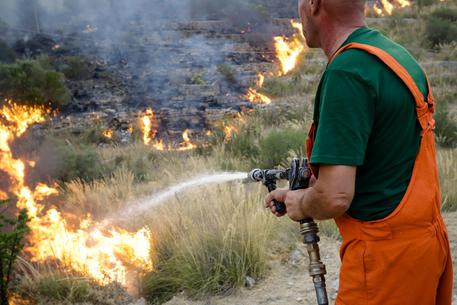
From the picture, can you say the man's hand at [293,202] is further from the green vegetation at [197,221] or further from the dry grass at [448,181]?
the dry grass at [448,181]

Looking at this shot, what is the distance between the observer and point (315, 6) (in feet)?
5.57

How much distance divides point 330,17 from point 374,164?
1.71ft

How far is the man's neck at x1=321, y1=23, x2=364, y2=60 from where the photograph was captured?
1713 mm

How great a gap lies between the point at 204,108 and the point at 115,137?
14.4 feet

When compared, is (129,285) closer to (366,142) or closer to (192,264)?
(192,264)

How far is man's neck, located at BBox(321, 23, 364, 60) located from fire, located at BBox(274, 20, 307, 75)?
60.1 ft

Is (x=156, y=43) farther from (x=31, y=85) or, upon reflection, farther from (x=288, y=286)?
(x=288, y=286)

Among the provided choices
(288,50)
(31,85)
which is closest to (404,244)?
(31,85)

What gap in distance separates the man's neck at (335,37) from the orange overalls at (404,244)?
0.13 m

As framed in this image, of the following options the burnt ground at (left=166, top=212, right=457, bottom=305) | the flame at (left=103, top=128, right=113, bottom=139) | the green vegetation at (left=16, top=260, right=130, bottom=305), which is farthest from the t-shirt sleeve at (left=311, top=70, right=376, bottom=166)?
the flame at (left=103, top=128, right=113, bottom=139)

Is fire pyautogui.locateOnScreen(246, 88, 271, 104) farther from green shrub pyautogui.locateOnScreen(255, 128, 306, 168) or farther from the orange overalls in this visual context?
the orange overalls

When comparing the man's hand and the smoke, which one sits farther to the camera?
the smoke

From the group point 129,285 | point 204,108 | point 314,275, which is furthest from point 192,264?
point 204,108

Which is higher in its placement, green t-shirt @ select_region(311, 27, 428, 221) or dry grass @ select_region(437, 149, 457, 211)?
green t-shirt @ select_region(311, 27, 428, 221)
